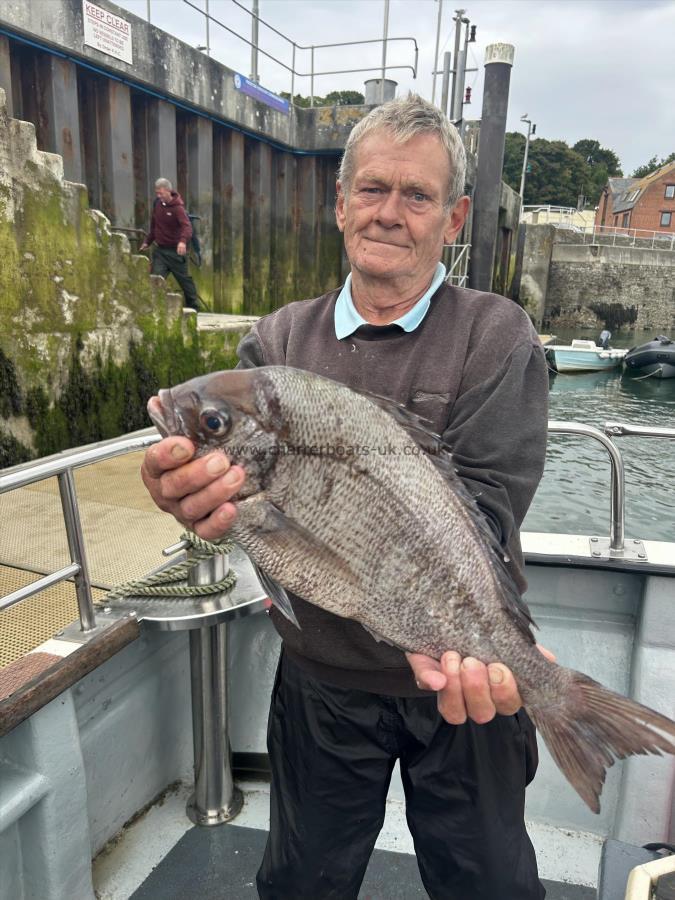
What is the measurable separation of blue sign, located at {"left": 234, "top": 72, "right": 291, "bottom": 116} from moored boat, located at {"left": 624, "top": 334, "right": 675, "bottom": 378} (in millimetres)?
14195

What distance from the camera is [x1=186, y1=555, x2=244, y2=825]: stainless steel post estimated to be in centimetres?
282

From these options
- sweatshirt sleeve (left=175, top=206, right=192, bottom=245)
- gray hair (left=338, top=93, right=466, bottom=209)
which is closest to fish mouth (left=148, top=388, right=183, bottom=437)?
gray hair (left=338, top=93, right=466, bottom=209)

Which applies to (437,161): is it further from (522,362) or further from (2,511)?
(2,511)

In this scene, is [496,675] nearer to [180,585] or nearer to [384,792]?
[384,792]

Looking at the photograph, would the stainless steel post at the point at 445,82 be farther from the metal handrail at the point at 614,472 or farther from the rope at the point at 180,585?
the rope at the point at 180,585

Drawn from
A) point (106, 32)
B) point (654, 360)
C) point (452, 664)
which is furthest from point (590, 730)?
point (654, 360)

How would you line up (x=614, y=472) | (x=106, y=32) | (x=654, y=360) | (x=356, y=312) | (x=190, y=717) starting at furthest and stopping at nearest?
(x=654, y=360)
(x=106, y=32)
(x=190, y=717)
(x=614, y=472)
(x=356, y=312)

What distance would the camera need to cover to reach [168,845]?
2.92m

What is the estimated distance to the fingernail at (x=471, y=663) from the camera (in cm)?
166

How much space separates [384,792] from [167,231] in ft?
32.7

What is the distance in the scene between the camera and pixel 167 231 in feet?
34.3

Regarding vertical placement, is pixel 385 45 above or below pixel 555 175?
below

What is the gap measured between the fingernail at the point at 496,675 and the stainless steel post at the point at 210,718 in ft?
4.64

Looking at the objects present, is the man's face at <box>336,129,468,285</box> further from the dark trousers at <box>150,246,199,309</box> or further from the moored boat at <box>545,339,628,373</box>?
the moored boat at <box>545,339,628,373</box>
